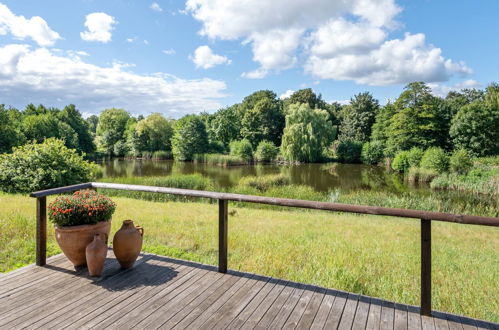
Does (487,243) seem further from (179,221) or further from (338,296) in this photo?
(179,221)

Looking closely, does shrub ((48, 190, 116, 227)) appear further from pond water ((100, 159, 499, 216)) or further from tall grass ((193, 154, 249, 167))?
tall grass ((193, 154, 249, 167))

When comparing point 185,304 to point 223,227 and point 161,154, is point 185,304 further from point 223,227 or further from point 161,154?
point 161,154

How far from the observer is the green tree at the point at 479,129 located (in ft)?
97.1

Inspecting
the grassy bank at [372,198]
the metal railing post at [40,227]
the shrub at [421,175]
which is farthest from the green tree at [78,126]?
the metal railing post at [40,227]

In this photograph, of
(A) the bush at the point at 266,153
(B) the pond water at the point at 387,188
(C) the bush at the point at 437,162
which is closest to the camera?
(B) the pond water at the point at 387,188

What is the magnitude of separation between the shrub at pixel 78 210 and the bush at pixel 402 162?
31600mm

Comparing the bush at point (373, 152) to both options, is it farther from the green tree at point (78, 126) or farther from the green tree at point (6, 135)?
the green tree at point (78, 126)

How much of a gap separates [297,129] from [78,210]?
3442 centimetres

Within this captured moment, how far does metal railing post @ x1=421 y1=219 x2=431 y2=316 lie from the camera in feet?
8.63

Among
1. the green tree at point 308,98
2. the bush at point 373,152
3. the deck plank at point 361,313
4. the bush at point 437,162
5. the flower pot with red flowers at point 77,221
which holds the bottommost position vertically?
the deck plank at point 361,313

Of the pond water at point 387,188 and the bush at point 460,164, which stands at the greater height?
the bush at point 460,164

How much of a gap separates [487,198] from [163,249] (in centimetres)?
1790

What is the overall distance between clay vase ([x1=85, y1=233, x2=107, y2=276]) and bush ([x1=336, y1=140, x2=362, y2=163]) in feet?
129

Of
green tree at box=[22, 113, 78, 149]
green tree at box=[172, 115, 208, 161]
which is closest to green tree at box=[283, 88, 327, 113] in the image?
green tree at box=[172, 115, 208, 161]
